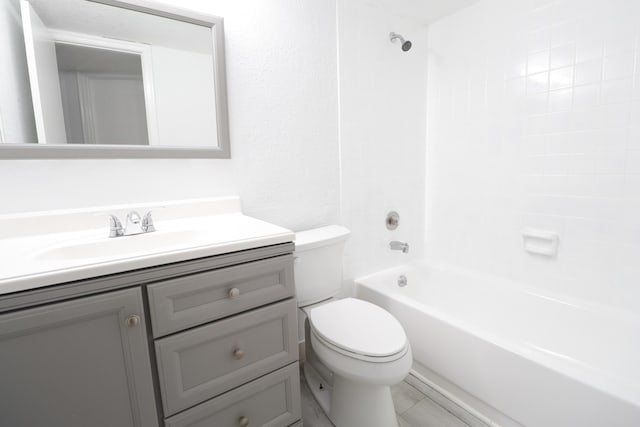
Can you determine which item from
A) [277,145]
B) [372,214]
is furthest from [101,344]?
[372,214]

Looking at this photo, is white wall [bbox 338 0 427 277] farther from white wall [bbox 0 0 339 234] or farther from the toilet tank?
the toilet tank

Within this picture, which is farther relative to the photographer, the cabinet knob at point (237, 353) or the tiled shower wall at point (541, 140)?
the tiled shower wall at point (541, 140)

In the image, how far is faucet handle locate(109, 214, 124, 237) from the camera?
1.03 metres

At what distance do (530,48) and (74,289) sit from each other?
2199 mm

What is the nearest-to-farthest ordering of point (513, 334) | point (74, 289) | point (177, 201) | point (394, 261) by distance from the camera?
point (74, 289) < point (177, 201) < point (513, 334) < point (394, 261)

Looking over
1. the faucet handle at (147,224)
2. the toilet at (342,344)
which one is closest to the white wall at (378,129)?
the toilet at (342,344)

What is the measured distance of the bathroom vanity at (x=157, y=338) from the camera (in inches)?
24.9

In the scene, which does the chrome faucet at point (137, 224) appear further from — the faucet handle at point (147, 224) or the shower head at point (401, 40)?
the shower head at point (401, 40)

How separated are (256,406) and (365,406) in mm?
470

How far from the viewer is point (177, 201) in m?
1.25

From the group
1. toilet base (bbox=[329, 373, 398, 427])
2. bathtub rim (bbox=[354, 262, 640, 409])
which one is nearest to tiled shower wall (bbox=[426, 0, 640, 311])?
bathtub rim (bbox=[354, 262, 640, 409])

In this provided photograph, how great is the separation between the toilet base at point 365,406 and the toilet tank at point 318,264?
0.40 m

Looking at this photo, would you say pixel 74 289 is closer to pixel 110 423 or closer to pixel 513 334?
pixel 110 423

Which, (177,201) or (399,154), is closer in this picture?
(177,201)
